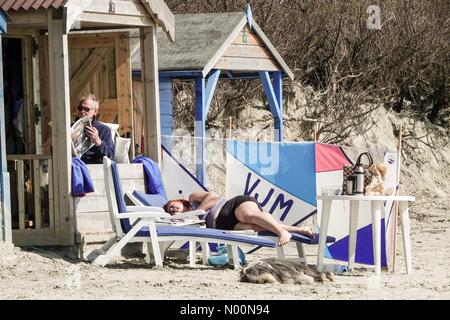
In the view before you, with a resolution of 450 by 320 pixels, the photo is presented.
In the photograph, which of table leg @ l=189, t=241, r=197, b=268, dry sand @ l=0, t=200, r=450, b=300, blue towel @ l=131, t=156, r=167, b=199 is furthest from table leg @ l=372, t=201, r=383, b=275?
blue towel @ l=131, t=156, r=167, b=199

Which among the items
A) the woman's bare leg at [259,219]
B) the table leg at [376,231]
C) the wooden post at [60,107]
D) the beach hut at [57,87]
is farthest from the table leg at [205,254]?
the table leg at [376,231]

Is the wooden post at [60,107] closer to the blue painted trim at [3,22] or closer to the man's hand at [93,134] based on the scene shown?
the blue painted trim at [3,22]

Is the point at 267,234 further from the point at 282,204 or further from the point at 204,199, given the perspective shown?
the point at 282,204

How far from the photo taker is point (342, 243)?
12.1 metres

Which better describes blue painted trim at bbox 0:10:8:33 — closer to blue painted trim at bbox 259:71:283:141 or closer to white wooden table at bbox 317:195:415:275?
white wooden table at bbox 317:195:415:275

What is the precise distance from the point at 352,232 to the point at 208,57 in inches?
198

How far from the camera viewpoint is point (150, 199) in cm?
1220

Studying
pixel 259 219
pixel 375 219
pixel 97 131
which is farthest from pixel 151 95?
pixel 375 219

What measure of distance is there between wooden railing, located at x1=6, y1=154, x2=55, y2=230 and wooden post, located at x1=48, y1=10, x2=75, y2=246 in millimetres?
148

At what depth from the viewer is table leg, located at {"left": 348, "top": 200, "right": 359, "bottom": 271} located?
11477 millimetres

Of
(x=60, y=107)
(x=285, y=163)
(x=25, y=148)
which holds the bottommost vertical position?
(x=285, y=163)

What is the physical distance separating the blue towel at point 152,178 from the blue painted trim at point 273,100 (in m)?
4.84
